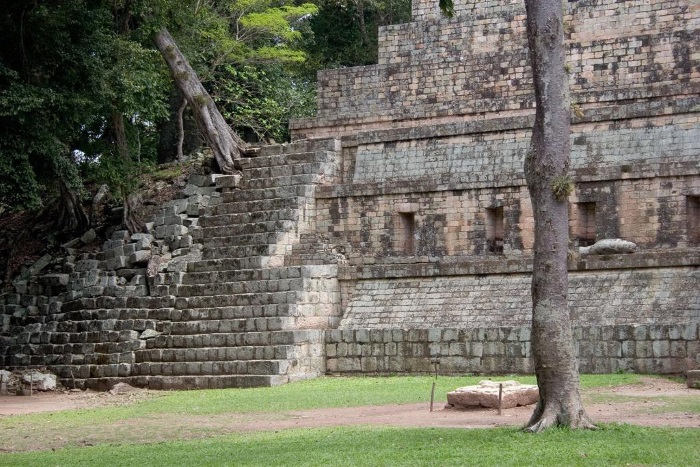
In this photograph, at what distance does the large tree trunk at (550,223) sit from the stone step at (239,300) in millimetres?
9025

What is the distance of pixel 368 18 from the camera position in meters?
38.6

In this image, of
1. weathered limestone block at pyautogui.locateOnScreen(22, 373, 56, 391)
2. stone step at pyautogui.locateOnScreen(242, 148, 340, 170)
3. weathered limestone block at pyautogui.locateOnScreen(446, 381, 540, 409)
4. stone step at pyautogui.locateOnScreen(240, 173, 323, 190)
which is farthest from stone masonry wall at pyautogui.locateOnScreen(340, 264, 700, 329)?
weathered limestone block at pyautogui.locateOnScreen(22, 373, 56, 391)

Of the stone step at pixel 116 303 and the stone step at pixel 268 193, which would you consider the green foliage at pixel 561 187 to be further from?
the stone step at pixel 116 303

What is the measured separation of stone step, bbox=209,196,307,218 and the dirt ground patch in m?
7.29

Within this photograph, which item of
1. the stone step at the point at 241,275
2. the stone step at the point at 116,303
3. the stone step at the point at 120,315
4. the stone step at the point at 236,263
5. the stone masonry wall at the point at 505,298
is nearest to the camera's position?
the stone masonry wall at the point at 505,298

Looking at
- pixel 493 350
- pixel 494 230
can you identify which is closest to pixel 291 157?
pixel 494 230

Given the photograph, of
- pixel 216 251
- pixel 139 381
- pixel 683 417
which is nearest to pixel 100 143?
pixel 216 251

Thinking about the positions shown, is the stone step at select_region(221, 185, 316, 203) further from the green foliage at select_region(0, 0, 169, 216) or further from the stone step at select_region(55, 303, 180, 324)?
the stone step at select_region(55, 303, 180, 324)

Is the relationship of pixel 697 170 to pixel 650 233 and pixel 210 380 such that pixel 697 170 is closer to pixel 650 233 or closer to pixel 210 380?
pixel 650 233

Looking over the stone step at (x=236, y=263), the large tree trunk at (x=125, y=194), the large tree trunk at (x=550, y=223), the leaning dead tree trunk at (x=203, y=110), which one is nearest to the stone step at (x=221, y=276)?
the stone step at (x=236, y=263)

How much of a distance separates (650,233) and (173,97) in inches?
632

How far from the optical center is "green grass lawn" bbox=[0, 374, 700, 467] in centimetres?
1255

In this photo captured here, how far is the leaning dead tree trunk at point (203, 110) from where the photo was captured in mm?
27078

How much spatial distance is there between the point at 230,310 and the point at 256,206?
304cm
